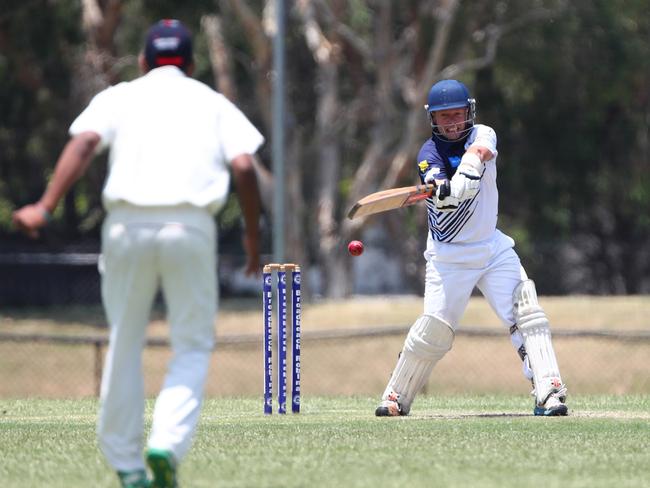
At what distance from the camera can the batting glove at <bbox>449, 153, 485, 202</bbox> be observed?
8881 millimetres

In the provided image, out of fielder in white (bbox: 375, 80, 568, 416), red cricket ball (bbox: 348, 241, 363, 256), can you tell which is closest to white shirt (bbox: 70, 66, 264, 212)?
fielder in white (bbox: 375, 80, 568, 416)

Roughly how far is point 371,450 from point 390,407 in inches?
85.2

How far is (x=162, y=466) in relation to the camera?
230 inches

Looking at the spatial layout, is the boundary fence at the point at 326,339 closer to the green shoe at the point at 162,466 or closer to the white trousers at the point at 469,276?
the white trousers at the point at 469,276

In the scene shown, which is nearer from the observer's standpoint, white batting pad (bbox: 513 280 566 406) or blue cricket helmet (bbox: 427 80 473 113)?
blue cricket helmet (bbox: 427 80 473 113)

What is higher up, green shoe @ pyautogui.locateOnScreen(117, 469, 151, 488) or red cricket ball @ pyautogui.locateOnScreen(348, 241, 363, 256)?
red cricket ball @ pyautogui.locateOnScreen(348, 241, 363, 256)

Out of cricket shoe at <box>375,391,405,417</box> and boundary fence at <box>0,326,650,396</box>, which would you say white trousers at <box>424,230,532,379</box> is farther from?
boundary fence at <box>0,326,650,396</box>

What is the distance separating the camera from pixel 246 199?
6203mm

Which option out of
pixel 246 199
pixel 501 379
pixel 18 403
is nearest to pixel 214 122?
pixel 246 199

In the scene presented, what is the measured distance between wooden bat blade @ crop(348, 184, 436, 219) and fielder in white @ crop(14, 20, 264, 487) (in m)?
A: 2.95

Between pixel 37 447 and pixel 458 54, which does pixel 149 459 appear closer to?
pixel 37 447

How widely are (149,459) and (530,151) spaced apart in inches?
1181

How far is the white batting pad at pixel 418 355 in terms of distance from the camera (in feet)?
31.2

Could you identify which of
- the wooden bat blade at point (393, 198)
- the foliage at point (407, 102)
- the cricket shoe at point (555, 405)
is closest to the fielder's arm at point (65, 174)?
the wooden bat blade at point (393, 198)
